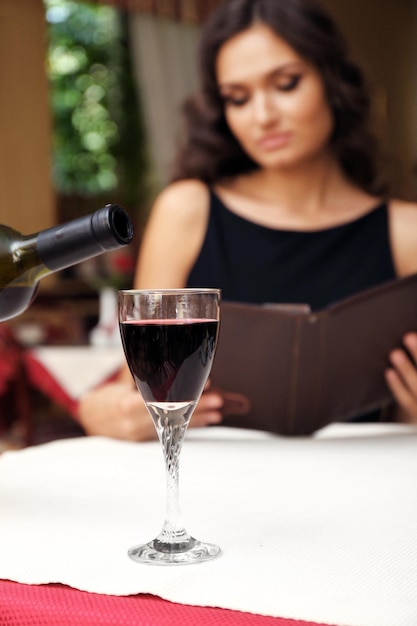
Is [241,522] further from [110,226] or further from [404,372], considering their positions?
[404,372]

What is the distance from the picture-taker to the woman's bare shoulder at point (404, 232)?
2.05 m

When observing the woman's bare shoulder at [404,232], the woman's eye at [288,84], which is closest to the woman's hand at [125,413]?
the woman's eye at [288,84]

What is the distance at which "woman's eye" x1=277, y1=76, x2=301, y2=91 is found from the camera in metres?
1.83

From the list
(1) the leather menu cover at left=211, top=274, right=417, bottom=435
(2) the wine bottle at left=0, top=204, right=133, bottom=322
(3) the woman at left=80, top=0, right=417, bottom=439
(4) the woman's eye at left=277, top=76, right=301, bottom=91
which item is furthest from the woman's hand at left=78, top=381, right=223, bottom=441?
(4) the woman's eye at left=277, top=76, right=301, bottom=91

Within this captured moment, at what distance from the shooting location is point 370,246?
6.73 feet

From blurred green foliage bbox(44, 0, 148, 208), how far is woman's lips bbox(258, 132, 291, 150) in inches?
228

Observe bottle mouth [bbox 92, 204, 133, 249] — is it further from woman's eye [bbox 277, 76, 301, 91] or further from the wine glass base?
woman's eye [bbox 277, 76, 301, 91]

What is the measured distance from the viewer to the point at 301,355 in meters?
1.15

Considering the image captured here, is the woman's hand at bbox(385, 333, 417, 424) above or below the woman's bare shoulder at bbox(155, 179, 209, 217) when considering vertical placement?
below

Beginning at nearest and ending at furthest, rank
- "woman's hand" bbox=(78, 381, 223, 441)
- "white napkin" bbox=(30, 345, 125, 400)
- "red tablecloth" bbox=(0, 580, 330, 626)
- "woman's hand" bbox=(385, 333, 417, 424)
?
1. "red tablecloth" bbox=(0, 580, 330, 626)
2. "woman's hand" bbox=(78, 381, 223, 441)
3. "woman's hand" bbox=(385, 333, 417, 424)
4. "white napkin" bbox=(30, 345, 125, 400)

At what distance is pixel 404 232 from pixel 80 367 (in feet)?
4.88

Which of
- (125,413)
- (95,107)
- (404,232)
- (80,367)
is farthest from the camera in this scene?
(95,107)

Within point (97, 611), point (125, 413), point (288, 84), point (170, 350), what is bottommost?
point (97, 611)

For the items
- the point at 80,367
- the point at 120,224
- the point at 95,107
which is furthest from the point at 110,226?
the point at 95,107
